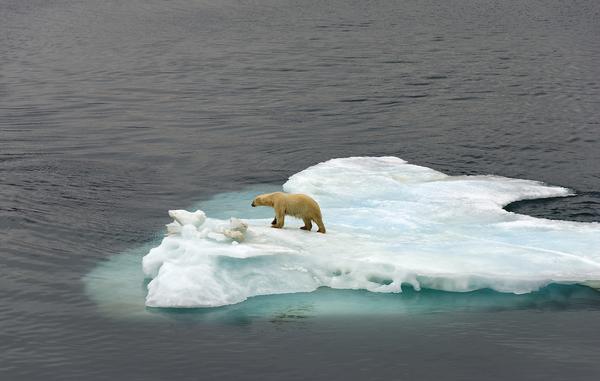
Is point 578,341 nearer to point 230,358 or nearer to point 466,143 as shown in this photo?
point 230,358

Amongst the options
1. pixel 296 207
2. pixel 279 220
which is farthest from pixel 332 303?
pixel 279 220

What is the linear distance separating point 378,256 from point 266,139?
55.9 feet

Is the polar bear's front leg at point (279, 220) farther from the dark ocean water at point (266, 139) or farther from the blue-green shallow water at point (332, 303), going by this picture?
the dark ocean water at point (266, 139)

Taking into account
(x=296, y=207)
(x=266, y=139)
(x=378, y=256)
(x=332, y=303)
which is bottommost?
(x=332, y=303)

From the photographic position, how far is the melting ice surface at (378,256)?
2105cm

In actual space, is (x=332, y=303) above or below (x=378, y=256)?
below

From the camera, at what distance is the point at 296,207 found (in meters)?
22.9

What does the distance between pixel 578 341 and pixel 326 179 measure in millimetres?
12820

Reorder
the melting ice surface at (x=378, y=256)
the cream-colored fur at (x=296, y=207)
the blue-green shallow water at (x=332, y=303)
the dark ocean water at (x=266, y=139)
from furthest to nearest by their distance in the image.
Result: 1. the cream-colored fur at (x=296, y=207)
2. the melting ice surface at (x=378, y=256)
3. the blue-green shallow water at (x=332, y=303)
4. the dark ocean water at (x=266, y=139)

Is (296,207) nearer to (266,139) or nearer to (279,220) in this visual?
(279,220)

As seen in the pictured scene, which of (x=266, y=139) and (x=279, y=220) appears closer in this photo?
(x=279, y=220)

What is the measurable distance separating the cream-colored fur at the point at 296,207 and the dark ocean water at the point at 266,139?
9.09 feet

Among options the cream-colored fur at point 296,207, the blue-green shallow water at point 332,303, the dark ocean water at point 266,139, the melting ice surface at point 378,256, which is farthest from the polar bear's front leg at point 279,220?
the dark ocean water at point 266,139

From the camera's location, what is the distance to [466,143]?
3716 cm
